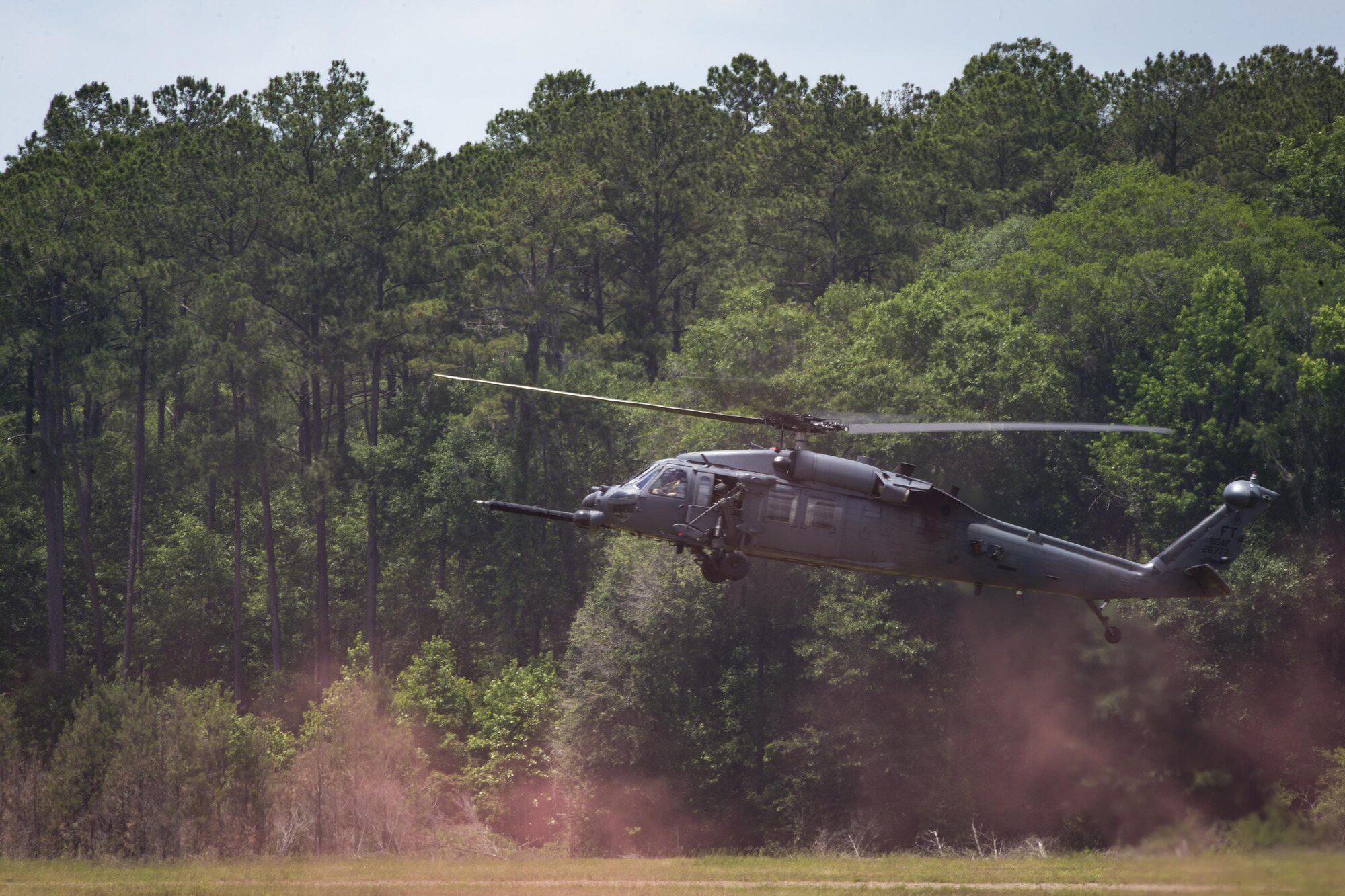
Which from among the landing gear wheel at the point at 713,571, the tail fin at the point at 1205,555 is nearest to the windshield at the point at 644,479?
the landing gear wheel at the point at 713,571

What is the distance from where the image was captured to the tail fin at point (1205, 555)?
22719mm

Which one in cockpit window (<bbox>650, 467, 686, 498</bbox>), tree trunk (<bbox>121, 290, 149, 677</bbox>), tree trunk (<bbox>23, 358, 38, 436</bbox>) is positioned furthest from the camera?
tree trunk (<bbox>23, 358, 38, 436</bbox>)

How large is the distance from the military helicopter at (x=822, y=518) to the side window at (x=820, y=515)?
10mm

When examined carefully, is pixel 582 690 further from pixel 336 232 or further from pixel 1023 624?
pixel 336 232

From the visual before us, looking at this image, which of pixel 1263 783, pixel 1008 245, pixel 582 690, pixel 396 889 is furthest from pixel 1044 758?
pixel 1008 245

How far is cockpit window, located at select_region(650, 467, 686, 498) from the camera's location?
2172 cm

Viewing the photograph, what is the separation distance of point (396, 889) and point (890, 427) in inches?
598

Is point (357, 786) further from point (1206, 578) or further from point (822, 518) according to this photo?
point (1206, 578)

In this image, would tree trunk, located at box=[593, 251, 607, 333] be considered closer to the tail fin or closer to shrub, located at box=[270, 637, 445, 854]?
shrub, located at box=[270, 637, 445, 854]

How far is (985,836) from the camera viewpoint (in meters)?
40.9

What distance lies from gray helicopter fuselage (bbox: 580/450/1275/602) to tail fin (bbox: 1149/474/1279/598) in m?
0.10

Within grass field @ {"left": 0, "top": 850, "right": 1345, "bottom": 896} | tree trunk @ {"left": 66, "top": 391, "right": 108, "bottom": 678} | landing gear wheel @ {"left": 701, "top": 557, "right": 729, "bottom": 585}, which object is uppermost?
landing gear wheel @ {"left": 701, "top": 557, "right": 729, "bottom": 585}

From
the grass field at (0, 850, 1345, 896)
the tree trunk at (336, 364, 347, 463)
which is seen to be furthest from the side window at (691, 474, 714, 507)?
the tree trunk at (336, 364, 347, 463)

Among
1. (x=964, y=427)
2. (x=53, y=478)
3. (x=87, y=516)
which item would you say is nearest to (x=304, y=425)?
(x=87, y=516)
